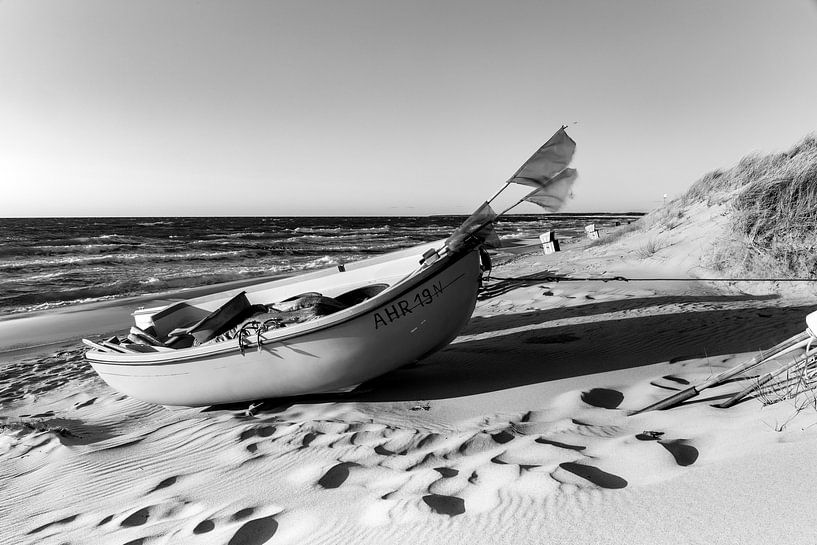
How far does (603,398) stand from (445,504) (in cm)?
222

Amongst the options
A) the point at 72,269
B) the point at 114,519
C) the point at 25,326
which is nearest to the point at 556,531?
the point at 114,519

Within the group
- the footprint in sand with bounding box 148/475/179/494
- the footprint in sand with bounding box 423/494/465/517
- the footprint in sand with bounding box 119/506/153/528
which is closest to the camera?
the footprint in sand with bounding box 423/494/465/517

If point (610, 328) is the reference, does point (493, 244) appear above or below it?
above

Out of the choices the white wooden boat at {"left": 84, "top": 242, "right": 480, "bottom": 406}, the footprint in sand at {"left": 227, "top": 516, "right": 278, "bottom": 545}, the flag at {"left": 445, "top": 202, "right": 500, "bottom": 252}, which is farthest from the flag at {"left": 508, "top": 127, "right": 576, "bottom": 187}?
the footprint in sand at {"left": 227, "top": 516, "right": 278, "bottom": 545}

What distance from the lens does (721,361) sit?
464 cm

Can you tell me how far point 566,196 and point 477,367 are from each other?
86.6 inches

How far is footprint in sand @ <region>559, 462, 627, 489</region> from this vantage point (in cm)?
239

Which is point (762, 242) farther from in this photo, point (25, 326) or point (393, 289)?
point (25, 326)

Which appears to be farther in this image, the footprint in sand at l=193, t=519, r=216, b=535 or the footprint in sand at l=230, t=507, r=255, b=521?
the footprint in sand at l=230, t=507, r=255, b=521

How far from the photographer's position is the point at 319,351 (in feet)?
14.3

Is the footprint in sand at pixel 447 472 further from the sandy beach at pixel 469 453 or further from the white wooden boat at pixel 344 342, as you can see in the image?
the white wooden boat at pixel 344 342

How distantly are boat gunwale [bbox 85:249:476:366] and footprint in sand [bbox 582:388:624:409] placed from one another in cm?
164

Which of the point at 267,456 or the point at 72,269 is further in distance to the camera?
the point at 72,269

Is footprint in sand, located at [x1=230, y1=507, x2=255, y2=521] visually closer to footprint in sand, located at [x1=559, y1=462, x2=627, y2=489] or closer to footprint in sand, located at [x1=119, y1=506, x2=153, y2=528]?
footprint in sand, located at [x1=119, y1=506, x2=153, y2=528]
